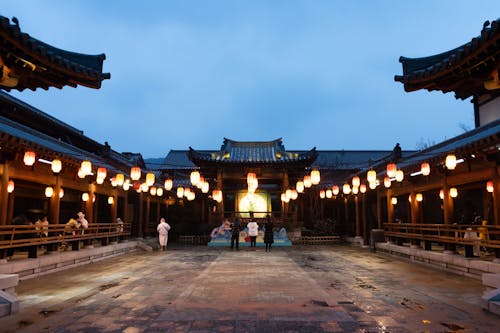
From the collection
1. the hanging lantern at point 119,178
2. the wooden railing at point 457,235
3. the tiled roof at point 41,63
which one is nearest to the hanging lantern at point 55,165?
the hanging lantern at point 119,178

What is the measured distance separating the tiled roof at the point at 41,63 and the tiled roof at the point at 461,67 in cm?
613

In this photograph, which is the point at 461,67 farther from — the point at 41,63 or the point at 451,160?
the point at 41,63

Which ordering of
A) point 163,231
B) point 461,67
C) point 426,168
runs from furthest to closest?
point 163,231, point 426,168, point 461,67

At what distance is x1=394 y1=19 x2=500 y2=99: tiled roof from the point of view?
212 inches

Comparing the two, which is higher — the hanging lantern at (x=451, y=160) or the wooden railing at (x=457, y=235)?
the hanging lantern at (x=451, y=160)

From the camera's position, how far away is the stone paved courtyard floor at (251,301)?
18.9 feet

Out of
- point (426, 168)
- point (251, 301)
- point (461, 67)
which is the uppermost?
point (461, 67)

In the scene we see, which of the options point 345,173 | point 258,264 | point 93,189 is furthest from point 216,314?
→ point 345,173

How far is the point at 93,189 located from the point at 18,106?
6979 millimetres

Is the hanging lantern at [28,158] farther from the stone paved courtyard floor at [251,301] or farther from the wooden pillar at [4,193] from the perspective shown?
the stone paved courtyard floor at [251,301]

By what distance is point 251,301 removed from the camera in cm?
736

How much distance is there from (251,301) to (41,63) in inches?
237

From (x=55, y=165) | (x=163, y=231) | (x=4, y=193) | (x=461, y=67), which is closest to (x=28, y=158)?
(x=4, y=193)

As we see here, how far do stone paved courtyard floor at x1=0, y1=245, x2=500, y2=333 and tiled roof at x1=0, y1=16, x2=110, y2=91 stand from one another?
14.1ft
